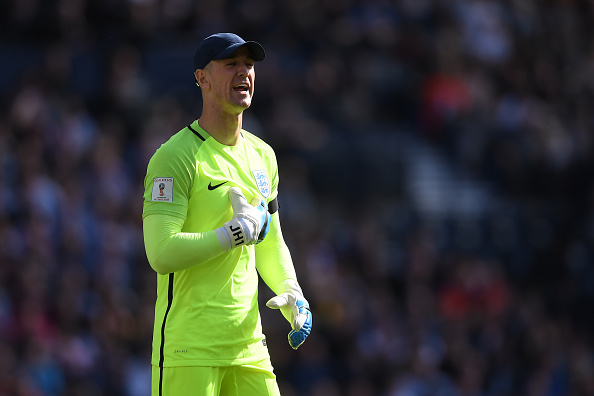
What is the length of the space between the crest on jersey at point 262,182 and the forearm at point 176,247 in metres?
0.54

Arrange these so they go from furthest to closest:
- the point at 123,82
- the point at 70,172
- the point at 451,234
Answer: the point at 451,234, the point at 123,82, the point at 70,172

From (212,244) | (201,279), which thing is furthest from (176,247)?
(201,279)

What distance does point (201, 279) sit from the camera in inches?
188

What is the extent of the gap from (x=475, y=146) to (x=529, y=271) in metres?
2.11

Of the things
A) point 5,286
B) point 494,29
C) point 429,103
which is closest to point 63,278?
point 5,286

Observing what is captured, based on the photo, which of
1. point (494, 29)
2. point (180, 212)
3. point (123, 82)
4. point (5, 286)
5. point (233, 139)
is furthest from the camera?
point (494, 29)

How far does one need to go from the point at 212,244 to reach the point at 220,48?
1012 mm

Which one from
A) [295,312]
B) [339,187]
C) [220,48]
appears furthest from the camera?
[339,187]

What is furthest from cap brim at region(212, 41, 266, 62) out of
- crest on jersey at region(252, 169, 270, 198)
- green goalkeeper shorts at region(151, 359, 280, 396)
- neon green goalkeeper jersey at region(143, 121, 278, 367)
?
green goalkeeper shorts at region(151, 359, 280, 396)

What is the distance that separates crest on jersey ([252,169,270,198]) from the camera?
506 cm

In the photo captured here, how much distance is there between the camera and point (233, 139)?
5.06 metres

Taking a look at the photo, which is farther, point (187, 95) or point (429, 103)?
point (429, 103)

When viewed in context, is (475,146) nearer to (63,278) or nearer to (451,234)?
(451,234)

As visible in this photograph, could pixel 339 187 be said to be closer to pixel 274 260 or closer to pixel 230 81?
pixel 274 260
